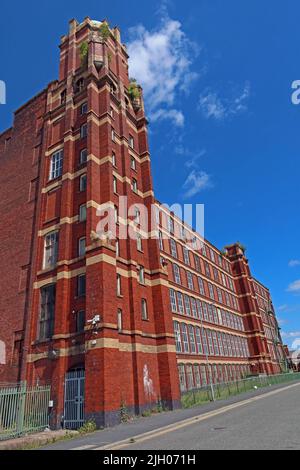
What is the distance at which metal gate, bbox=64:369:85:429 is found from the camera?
18266mm

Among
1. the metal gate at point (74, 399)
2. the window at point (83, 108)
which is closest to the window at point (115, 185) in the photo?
the window at point (83, 108)

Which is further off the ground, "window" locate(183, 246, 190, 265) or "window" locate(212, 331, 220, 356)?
"window" locate(183, 246, 190, 265)

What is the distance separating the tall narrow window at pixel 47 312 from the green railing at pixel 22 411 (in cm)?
325

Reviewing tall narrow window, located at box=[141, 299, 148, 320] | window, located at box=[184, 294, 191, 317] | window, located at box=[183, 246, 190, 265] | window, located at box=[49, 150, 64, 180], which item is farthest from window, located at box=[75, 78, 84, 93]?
window, located at box=[184, 294, 191, 317]

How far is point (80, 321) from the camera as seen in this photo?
20797mm

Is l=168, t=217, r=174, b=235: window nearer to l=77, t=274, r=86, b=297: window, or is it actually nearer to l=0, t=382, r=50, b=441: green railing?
l=77, t=274, r=86, b=297: window

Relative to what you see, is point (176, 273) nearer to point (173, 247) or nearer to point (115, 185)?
point (173, 247)

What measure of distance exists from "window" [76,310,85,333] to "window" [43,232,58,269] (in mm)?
4595

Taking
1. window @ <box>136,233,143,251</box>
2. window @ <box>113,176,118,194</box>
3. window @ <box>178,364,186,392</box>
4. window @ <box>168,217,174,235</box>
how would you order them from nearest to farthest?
window @ <box>113,176,118,194</box> → window @ <box>136,233,143,251</box> → window @ <box>178,364,186,392</box> → window @ <box>168,217,174,235</box>

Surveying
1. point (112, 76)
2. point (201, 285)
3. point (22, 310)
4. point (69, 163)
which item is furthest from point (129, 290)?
point (201, 285)

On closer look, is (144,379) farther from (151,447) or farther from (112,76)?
(112,76)

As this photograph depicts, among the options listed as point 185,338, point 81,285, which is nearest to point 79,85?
point 81,285

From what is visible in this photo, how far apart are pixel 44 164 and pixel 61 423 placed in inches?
770

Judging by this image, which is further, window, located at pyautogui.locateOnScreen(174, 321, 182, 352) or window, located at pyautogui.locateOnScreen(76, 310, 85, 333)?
window, located at pyautogui.locateOnScreen(174, 321, 182, 352)
